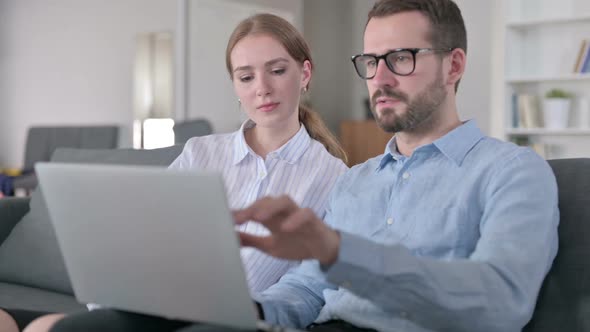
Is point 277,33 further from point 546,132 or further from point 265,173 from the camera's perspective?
point 546,132

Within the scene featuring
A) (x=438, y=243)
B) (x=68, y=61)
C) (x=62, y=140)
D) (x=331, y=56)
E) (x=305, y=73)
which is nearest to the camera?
(x=438, y=243)

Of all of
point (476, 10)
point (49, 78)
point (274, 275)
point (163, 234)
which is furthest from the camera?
point (49, 78)

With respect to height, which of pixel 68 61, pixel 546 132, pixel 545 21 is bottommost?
pixel 546 132

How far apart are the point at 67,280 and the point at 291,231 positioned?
151cm

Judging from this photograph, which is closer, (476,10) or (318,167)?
(318,167)

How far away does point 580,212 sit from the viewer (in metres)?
1.32

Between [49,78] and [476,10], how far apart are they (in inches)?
170

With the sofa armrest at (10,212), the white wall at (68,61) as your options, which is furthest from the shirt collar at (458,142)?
the white wall at (68,61)

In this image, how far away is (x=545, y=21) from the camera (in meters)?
4.79

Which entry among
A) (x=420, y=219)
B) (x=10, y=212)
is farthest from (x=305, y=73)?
(x=10, y=212)

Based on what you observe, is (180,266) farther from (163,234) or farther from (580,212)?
(580,212)

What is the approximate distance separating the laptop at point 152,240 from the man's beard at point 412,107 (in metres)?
0.51

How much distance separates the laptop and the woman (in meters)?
0.61

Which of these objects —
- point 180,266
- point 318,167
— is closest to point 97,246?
point 180,266
